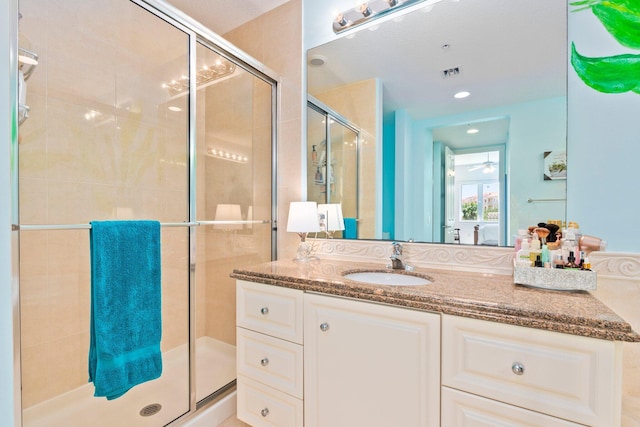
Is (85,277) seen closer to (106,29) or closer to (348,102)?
(106,29)

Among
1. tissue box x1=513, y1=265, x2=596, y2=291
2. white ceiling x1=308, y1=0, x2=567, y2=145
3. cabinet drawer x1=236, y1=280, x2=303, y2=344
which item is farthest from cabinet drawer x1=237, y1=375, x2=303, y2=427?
white ceiling x1=308, y1=0, x2=567, y2=145

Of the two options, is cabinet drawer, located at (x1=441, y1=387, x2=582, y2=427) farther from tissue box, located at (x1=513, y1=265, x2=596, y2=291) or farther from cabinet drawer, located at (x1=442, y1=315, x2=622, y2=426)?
tissue box, located at (x1=513, y1=265, x2=596, y2=291)

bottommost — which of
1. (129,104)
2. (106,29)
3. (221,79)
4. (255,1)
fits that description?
(129,104)

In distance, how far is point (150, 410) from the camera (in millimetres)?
1577

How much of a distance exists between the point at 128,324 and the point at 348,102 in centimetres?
157

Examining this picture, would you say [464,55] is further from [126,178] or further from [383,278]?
[126,178]

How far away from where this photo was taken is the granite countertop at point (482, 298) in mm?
776

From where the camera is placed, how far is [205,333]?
2.00 metres

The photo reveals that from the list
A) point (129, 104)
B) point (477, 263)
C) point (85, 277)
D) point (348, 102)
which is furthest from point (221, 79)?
point (477, 263)

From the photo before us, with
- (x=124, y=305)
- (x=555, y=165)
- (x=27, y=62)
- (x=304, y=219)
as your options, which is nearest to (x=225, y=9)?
(x=27, y=62)

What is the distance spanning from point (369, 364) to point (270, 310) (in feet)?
1.59

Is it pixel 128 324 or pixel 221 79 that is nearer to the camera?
pixel 128 324

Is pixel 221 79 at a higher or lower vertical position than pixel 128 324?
higher

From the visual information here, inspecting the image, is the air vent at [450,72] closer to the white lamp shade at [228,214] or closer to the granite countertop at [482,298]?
the granite countertop at [482,298]
